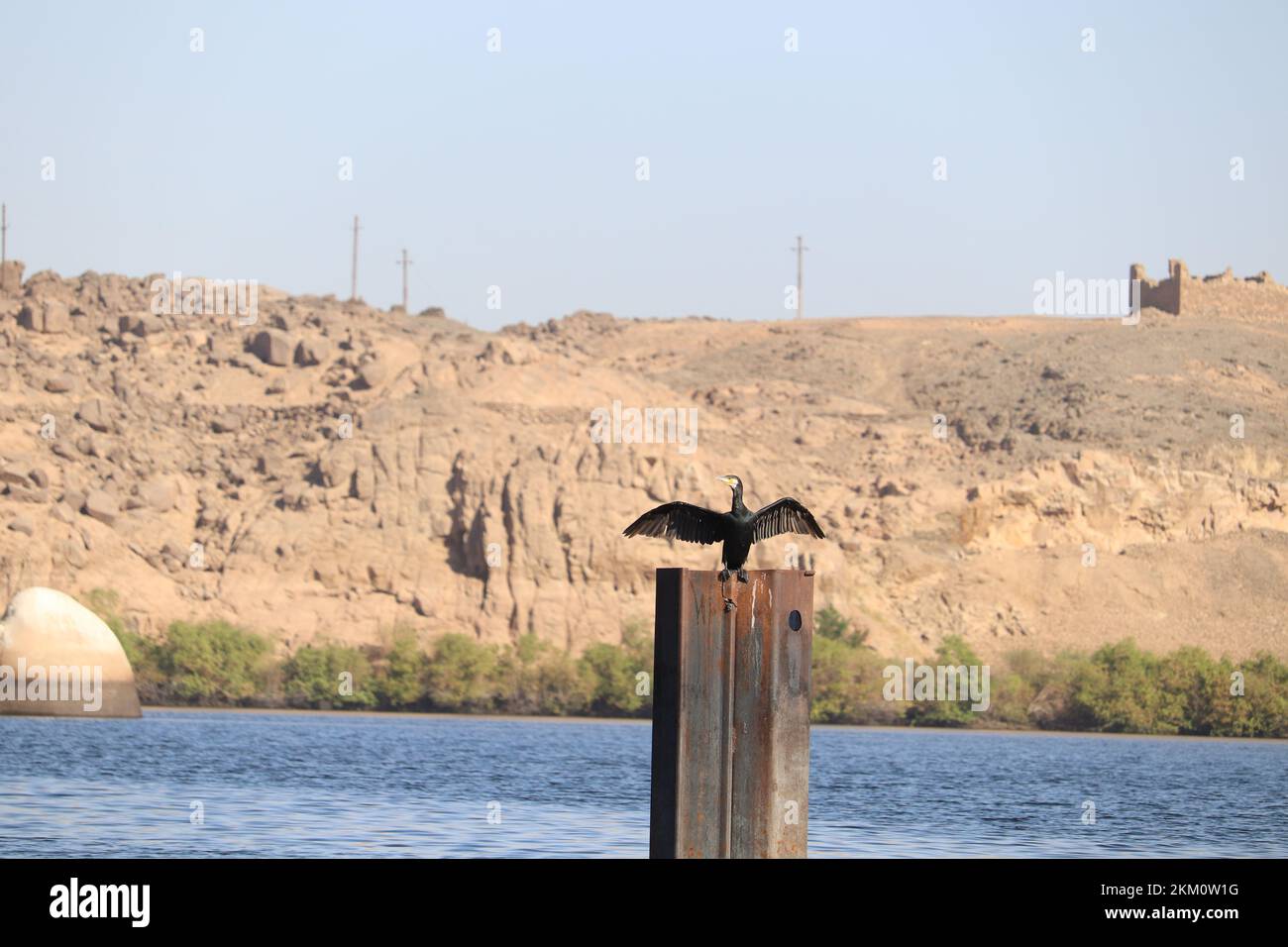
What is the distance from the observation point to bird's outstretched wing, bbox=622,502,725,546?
17.4 meters

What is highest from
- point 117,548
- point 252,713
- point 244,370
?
point 244,370

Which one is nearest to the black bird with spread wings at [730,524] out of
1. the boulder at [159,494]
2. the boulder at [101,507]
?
the boulder at [101,507]

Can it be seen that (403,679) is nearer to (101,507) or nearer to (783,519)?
(101,507)

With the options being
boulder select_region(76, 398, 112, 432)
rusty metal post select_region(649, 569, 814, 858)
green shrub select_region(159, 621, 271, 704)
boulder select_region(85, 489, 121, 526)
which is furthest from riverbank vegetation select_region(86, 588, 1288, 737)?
rusty metal post select_region(649, 569, 814, 858)

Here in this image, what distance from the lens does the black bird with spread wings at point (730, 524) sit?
56.2 ft

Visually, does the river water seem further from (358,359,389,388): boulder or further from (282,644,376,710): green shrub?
(358,359,389,388): boulder

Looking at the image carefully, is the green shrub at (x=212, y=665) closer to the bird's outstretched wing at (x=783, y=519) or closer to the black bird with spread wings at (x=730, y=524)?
the black bird with spread wings at (x=730, y=524)

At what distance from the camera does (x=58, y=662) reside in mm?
62750

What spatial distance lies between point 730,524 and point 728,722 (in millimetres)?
1803

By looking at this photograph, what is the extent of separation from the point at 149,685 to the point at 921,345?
72.8 metres

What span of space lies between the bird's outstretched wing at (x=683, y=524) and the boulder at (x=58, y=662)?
45.5 m
